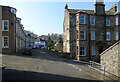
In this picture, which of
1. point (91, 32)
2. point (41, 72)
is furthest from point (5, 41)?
point (91, 32)

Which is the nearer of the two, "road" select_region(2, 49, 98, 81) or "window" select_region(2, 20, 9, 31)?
"road" select_region(2, 49, 98, 81)

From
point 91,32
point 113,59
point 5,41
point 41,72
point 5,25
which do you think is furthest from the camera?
point 91,32

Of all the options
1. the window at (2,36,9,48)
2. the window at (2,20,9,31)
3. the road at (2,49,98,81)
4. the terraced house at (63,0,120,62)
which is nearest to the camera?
the road at (2,49,98,81)

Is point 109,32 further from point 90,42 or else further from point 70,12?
point 70,12

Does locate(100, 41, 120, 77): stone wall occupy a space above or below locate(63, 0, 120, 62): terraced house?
below

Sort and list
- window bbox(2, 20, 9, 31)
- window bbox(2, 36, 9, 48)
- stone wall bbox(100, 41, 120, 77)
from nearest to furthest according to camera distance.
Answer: stone wall bbox(100, 41, 120, 77)
window bbox(2, 36, 9, 48)
window bbox(2, 20, 9, 31)

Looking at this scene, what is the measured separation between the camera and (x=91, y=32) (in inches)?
1032

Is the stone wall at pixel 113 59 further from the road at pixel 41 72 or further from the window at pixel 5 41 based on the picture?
the window at pixel 5 41

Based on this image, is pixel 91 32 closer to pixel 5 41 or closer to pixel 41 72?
pixel 41 72

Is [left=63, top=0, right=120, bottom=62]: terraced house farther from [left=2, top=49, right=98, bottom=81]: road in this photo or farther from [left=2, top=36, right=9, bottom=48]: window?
[left=2, top=36, right=9, bottom=48]: window

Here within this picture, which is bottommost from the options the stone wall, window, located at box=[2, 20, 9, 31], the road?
the road

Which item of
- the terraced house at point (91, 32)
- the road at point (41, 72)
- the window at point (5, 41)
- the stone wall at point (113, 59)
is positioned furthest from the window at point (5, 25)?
the stone wall at point (113, 59)

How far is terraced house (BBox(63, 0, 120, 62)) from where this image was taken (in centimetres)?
2480

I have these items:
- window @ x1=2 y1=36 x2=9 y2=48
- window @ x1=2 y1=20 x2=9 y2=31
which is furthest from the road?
window @ x1=2 y1=20 x2=9 y2=31
